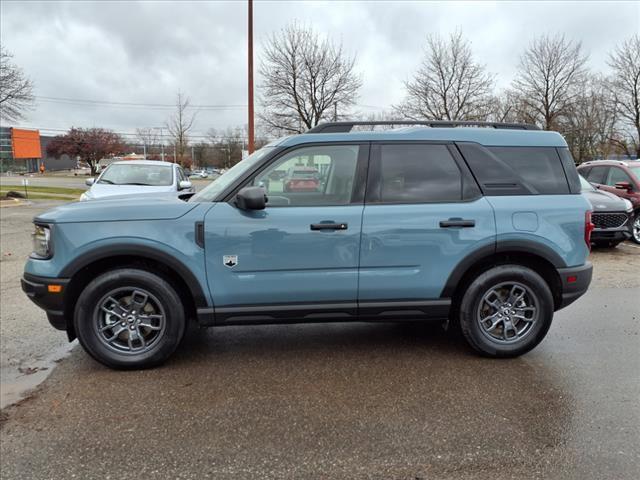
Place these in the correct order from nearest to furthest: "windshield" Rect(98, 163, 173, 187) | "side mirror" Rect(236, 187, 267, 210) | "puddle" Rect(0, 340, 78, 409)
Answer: "puddle" Rect(0, 340, 78, 409) → "side mirror" Rect(236, 187, 267, 210) → "windshield" Rect(98, 163, 173, 187)

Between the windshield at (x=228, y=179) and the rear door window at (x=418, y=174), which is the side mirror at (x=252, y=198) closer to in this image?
the windshield at (x=228, y=179)

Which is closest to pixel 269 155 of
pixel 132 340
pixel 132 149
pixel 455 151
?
pixel 455 151

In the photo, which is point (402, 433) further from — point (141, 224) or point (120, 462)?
point (141, 224)

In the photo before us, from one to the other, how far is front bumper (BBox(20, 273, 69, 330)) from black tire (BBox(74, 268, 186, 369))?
0.40 feet

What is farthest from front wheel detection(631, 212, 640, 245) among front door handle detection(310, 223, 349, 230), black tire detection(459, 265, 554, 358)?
front door handle detection(310, 223, 349, 230)

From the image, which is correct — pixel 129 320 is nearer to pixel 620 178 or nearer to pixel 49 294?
pixel 49 294

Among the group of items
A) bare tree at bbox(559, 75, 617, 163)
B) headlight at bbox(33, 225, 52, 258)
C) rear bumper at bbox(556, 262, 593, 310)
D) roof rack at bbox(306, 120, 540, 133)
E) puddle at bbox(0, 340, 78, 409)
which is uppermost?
bare tree at bbox(559, 75, 617, 163)

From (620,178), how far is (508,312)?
8.89 metres

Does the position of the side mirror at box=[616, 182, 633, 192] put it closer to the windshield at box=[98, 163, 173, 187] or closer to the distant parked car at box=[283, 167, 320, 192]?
the distant parked car at box=[283, 167, 320, 192]

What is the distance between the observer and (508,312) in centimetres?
393

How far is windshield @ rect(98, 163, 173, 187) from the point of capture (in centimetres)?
1019

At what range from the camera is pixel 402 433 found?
285 centimetres

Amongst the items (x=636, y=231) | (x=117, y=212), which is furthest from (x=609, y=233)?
(x=117, y=212)

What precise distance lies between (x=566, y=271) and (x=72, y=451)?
3814mm
